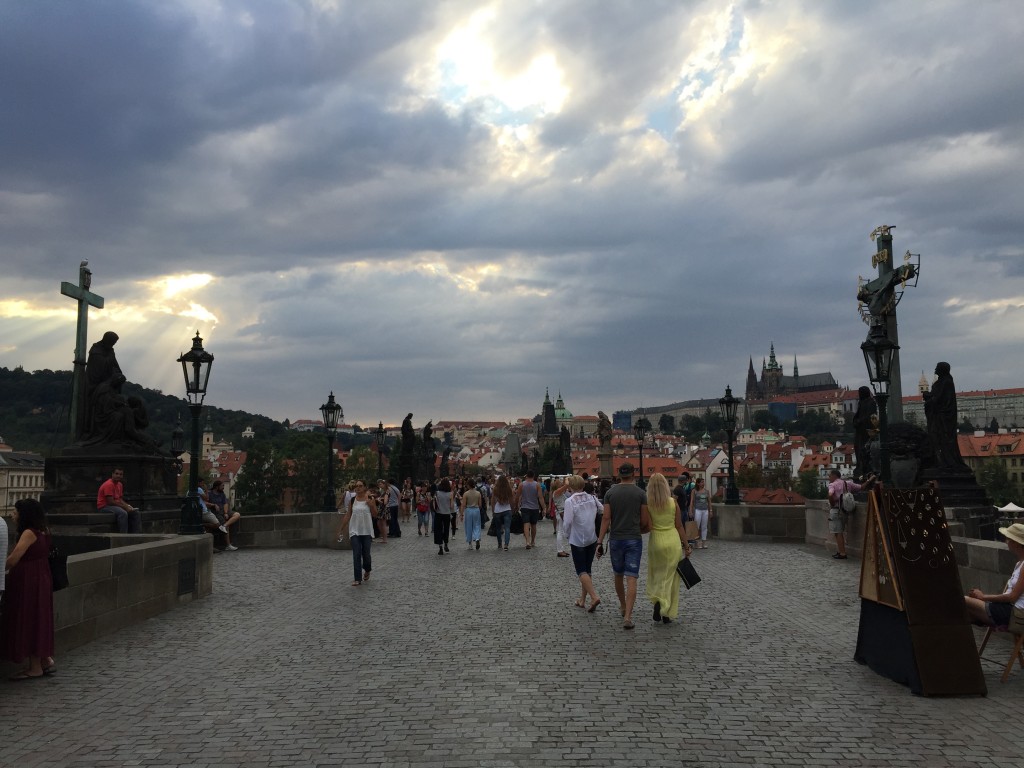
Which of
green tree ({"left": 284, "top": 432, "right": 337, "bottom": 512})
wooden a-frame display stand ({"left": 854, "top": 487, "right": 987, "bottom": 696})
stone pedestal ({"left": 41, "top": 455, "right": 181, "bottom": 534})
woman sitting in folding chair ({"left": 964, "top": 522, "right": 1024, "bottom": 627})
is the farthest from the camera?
green tree ({"left": 284, "top": 432, "right": 337, "bottom": 512})

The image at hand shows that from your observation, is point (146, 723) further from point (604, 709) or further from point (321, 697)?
point (604, 709)

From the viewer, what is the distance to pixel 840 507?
626 inches

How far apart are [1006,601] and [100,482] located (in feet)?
47.3

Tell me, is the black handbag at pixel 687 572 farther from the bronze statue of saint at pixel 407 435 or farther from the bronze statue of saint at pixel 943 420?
the bronze statue of saint at pixel 407 435

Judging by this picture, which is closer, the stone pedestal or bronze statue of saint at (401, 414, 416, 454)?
the stone pedestal

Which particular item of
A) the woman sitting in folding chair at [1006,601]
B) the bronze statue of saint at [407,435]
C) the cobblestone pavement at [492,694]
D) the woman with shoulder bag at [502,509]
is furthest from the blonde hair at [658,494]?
the bronze statue of saint at [407,435]

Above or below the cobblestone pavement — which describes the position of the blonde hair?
above

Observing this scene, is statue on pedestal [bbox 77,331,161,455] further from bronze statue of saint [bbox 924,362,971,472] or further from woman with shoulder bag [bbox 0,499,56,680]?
bronze statue of saint [bbox 924,362,971,472]

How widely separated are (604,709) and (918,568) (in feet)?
7.97

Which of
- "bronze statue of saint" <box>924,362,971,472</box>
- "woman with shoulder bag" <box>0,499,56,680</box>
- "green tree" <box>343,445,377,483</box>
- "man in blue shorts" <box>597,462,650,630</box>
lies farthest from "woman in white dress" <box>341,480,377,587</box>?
"green tree" <box>343,445,377,483</box>

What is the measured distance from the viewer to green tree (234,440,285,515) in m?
87.2

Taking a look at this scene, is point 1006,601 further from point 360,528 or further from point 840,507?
point 840,507

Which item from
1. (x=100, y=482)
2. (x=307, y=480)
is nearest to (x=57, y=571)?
(x=100, y=482)

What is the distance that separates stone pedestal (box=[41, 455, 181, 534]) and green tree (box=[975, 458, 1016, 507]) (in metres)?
80.8
